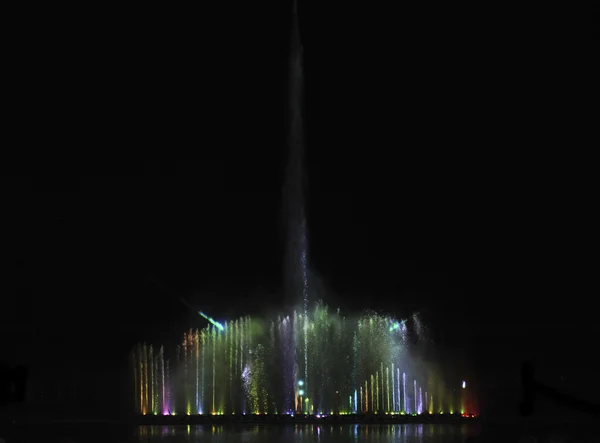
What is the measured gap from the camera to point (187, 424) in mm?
32344

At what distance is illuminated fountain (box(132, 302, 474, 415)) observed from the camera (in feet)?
120

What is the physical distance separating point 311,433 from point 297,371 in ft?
29.1

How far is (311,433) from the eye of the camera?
28.0 metres

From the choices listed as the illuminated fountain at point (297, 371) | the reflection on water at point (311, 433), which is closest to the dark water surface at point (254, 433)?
the reflection on water at point (311, 433)

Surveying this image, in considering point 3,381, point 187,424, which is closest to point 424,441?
point 187,424

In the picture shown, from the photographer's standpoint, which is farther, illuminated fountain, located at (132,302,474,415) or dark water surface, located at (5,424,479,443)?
illuminated fountain, located at (132,302,474,415)

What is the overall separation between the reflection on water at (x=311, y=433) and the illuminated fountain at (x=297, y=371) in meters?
5.08

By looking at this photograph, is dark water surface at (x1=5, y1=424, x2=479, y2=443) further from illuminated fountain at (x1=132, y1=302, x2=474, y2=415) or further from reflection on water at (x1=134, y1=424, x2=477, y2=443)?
illuminated fountain at (x1=132, y1=302, x2=474, y2=415)

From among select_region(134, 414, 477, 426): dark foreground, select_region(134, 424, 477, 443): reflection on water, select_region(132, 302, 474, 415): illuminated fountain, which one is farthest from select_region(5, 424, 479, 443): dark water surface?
select_region(132, 302, 474, 415): illuminated fountain

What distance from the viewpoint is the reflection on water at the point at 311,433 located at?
2581 cm

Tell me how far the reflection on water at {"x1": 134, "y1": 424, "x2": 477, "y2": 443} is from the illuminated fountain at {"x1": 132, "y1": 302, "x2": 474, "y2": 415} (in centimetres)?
508

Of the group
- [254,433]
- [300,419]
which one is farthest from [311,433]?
[300,419]

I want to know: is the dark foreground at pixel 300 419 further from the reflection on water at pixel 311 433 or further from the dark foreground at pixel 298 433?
the reflection on water at pixel 311 433

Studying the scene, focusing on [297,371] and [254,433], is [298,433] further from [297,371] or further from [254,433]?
[297,371]
